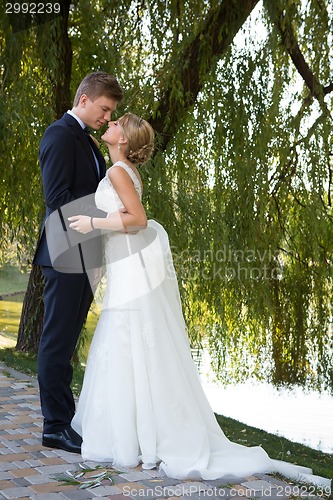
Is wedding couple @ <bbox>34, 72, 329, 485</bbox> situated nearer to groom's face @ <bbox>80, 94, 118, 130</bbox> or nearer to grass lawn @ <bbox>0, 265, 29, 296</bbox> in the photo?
groom's face @ <bbox>80, 94, 118, 130</bbox>

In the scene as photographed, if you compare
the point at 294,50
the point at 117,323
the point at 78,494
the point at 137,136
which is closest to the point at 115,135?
the point at 137,136

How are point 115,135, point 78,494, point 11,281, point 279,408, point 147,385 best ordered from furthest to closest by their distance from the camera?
point 11,281, point 279,408, point 115,135, point 147,385, point 78,494

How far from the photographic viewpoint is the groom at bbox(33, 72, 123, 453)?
9.68 feet

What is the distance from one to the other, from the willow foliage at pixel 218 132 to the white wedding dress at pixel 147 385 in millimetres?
1816

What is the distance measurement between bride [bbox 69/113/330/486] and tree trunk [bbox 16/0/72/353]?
2136 mm

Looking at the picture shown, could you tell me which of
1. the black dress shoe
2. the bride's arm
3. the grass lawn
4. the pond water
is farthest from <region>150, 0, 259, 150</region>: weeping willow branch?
the grass lawn

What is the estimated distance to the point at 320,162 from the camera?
5508 mm

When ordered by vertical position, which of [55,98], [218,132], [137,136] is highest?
[55,98]

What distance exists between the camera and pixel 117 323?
9.78 feet

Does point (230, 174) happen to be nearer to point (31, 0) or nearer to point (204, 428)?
point (31, 0)

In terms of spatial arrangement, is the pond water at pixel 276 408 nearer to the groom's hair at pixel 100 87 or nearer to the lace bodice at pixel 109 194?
the lace bodice at pixel 109 194

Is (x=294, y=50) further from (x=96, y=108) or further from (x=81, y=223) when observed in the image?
(x=81, y=223)

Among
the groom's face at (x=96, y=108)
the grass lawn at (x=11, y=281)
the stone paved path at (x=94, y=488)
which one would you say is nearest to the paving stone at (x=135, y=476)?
the stone paved path at (x=94, y=488)

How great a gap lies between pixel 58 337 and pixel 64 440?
1.46 feet
